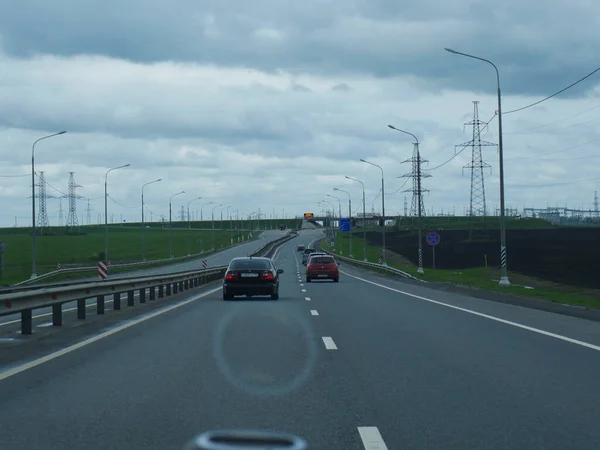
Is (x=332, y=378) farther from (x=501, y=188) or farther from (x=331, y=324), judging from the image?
(x=501, y=188)

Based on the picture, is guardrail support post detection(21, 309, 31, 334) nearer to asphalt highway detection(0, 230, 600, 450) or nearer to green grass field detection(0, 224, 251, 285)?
asphalt highway detection(0, 230, 600, 450)

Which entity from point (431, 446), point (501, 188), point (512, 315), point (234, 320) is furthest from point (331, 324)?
point (501, 188)

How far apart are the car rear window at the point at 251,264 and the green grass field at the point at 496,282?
951 centimetres

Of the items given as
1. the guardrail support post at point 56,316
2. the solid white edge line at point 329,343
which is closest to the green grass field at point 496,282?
the solid white edge line at point 329,343

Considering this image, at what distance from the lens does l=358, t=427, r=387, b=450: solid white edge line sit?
7547 millimetres

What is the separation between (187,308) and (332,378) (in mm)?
16304

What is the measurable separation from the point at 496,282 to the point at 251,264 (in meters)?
18.4

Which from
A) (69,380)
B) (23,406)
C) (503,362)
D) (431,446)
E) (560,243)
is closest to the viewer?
(431,446)

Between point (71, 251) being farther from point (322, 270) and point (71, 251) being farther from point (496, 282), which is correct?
point (496, 282)

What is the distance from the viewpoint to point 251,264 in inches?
1294

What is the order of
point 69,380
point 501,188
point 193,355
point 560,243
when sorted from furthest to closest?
point 560,243, point 501,188, point 193,355, point 69,380

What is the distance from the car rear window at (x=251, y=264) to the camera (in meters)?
32.6

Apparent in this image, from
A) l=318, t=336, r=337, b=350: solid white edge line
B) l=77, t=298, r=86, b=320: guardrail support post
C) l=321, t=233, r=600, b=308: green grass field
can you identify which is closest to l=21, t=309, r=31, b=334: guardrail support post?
l=77, t=298, r=86, b=320: guardrail support post

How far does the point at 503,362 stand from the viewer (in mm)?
13336
